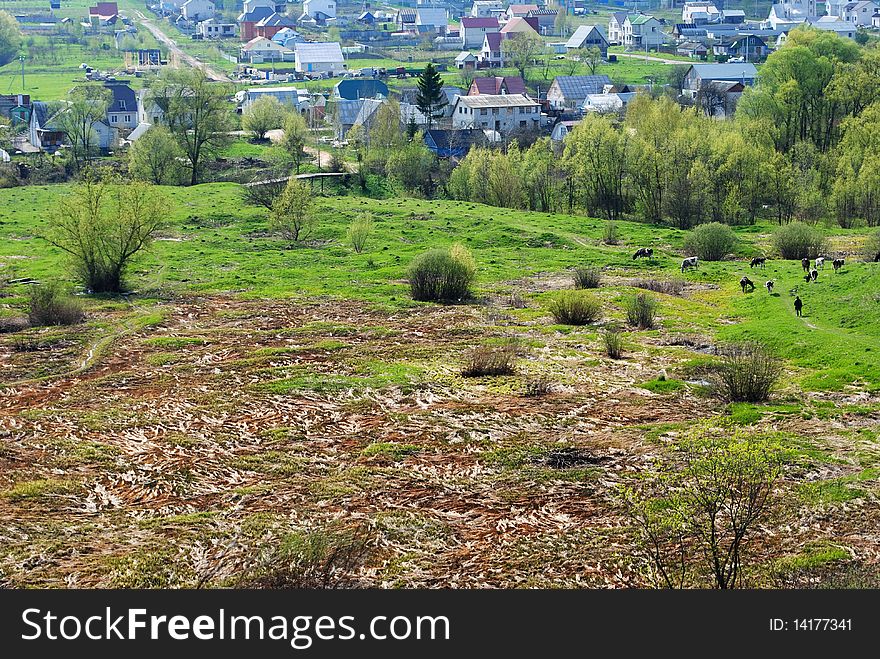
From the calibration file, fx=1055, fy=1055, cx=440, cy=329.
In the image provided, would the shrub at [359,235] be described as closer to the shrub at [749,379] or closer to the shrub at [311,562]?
the shrub at [749,379]

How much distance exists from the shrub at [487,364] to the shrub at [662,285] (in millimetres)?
10990

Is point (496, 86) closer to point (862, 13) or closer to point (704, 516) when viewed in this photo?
point (862, 13)

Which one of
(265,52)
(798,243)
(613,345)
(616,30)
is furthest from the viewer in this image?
(616,30)

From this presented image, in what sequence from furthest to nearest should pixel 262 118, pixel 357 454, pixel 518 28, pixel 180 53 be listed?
pixel 180 53 < pixel 518 28 < pixel 262 118 < pixel 357 454

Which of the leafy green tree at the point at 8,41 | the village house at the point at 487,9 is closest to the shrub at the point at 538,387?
the leafy green tree at the point at 8,41

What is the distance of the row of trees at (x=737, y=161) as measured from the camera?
169 feet

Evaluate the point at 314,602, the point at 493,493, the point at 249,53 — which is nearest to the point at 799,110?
the point at 493,493

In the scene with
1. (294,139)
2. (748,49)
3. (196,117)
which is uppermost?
(748,49)

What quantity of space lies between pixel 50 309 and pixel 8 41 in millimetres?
103432

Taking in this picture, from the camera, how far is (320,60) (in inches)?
4513

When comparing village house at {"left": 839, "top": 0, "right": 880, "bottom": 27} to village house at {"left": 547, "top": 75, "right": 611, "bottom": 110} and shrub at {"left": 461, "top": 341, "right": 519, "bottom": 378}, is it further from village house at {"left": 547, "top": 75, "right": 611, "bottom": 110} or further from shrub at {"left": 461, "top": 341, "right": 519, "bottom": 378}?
shrub at {"left": 461, "top": 341, "right": 519, "bottom": 378}

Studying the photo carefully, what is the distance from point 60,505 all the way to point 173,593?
5.96m

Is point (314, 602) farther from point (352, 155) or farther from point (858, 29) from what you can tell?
point (858, 29)

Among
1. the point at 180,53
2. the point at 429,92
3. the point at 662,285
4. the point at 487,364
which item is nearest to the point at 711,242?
the point at 662,285
